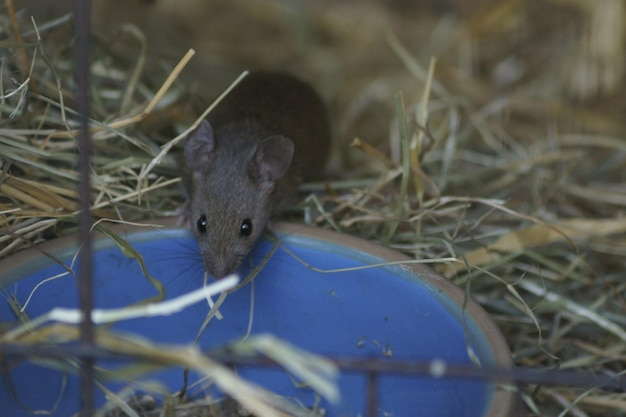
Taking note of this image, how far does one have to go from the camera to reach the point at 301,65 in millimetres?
6008

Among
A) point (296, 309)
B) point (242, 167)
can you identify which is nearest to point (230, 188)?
point (242, 167)

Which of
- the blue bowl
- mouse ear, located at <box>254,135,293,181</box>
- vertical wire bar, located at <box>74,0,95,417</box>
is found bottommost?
the blue bowl

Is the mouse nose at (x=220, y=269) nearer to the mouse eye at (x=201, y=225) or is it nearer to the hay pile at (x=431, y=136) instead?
the mouse eye at (x=201, y=225)

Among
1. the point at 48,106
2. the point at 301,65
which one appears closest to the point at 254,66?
the point at 301,65

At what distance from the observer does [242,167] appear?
3682 millimetres

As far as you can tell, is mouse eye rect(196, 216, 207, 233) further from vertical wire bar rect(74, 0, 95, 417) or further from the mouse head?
vertical wire bar rect(74, 0, 95, 417)

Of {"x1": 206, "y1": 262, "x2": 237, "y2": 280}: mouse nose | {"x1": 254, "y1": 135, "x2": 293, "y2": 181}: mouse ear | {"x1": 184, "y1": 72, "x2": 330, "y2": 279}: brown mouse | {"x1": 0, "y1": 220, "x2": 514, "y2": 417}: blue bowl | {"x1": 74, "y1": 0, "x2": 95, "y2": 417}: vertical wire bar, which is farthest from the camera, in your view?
{"x1": 254, "y1": 135, "x2": 293, "y2": 181}: mouse ear

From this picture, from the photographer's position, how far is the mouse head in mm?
3445

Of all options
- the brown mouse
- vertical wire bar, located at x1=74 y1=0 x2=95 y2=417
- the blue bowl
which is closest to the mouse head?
the brown mouse

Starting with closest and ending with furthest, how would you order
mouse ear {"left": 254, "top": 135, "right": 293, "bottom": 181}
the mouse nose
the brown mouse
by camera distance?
the mouse nose < the brown mouse < mouse ear {"left": 254, "top": 135, "right": 293, "bottom": 181}

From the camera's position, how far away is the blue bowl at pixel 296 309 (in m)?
2.91

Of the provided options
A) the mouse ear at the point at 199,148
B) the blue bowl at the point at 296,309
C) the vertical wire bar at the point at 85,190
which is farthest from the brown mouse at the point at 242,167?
the vertical wire bar at the point at 85,190

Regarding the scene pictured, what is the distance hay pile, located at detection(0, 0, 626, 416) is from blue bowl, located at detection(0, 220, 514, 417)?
24cm

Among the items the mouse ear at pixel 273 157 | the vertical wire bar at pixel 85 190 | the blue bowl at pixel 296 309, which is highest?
the vertical wire bar at pixel 85 190
